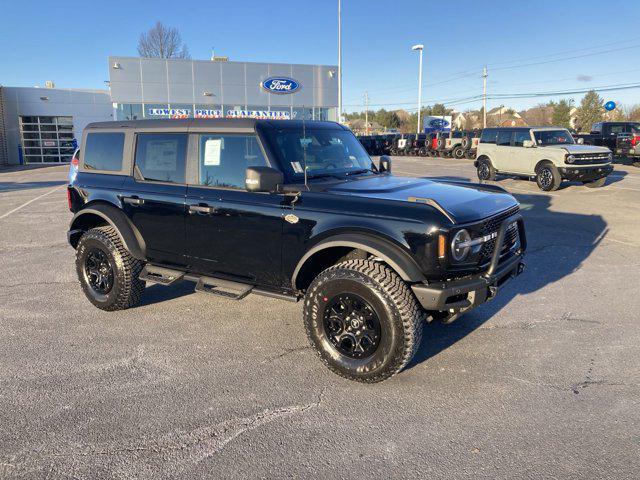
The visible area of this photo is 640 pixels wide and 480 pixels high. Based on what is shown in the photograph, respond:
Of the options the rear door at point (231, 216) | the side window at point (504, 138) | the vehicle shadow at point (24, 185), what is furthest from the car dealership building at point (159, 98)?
the rear door at point (231, 216)

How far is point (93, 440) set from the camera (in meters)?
3.08

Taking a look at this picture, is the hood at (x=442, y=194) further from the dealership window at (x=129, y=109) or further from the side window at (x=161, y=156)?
the dealership window at (x=129, y=109)

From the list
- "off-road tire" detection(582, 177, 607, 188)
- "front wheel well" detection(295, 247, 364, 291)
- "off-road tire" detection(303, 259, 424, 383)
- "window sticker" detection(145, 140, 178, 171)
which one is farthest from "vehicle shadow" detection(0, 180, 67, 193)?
"off-road tire" detection(582, 177, 607, 188)

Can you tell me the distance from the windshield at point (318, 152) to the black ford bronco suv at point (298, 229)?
13 mm

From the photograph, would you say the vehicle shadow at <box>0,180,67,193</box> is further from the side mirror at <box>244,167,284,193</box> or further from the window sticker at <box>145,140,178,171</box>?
the side mirror at <box>244,167,284,193</box>

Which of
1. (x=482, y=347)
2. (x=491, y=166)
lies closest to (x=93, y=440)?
(x=482, y=347)

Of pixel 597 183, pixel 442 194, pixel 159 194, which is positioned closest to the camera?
pixel 442 194

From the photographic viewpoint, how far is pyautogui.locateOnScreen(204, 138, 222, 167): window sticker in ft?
15.0

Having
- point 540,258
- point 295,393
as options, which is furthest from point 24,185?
point 295,393

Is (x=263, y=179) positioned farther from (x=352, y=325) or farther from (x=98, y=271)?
(x=98, y=271)

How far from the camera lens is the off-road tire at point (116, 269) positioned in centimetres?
506

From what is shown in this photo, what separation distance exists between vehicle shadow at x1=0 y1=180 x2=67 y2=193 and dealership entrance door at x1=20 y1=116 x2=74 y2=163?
14176mm

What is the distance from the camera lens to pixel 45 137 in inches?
1340

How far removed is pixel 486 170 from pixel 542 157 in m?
2.54
